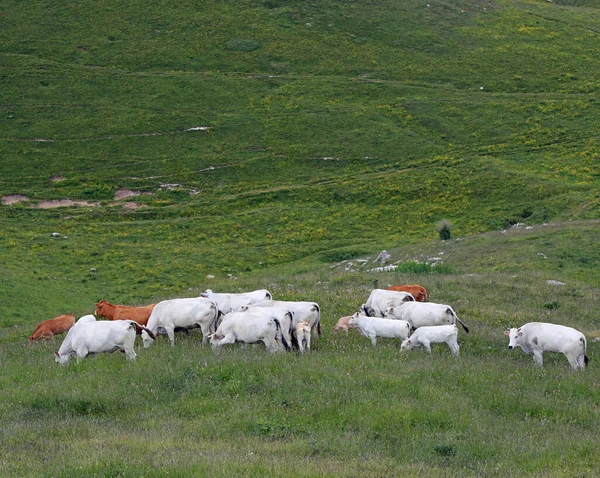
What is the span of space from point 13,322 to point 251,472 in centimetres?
2470

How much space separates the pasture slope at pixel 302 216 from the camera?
39.8 ft

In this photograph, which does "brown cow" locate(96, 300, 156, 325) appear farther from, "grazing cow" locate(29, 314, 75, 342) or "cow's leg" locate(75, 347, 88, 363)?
"cow's leg" locate(75, 347, 88, 363)

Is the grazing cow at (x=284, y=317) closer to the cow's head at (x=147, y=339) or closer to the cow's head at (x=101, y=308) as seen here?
the cow's head at (x=147, y=339)

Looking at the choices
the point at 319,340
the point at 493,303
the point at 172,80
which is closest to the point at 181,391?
the point at 319,340

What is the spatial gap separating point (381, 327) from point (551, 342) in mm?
4050

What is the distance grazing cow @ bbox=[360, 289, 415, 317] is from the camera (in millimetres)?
21406

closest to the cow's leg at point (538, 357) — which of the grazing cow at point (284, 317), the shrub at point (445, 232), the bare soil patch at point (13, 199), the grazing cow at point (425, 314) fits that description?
the grazing cow at point (425, 314)

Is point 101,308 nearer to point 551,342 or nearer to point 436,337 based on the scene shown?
point 436,337

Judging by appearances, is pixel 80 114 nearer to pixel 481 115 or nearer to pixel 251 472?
pixel 481 115

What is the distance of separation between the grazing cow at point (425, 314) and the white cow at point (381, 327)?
2.93 feet

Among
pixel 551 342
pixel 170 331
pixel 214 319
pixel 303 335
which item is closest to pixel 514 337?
pixel 551 342

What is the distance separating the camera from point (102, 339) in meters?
17.0

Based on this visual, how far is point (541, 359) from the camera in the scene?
17141mm

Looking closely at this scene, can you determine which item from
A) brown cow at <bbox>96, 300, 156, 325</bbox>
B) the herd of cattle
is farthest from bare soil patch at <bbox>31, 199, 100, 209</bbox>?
the herd of cattle
